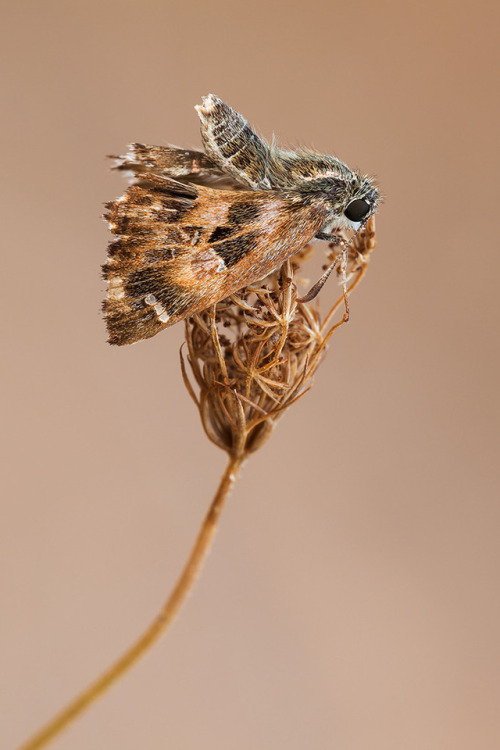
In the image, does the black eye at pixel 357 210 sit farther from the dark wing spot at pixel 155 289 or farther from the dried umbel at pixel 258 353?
the dark wing spot at pixel 155 289

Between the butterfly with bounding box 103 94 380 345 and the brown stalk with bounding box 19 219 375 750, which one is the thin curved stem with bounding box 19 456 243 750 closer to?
the brown stalk with bounding box 19 219 375 750

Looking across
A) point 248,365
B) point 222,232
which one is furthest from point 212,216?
point 248,365

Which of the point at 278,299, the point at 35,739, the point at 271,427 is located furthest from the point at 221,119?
the point at 35,739

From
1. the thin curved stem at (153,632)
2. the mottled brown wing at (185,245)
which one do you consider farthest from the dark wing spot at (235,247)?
the thin curved stem at (153,632)

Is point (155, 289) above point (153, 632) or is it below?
above

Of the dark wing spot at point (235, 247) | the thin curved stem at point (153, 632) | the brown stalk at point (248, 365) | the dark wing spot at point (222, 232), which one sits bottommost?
the thin curved stem at point (153, 632)

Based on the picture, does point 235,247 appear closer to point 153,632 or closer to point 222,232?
point 222,232

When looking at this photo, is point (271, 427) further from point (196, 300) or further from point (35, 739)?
point (35, 739)
